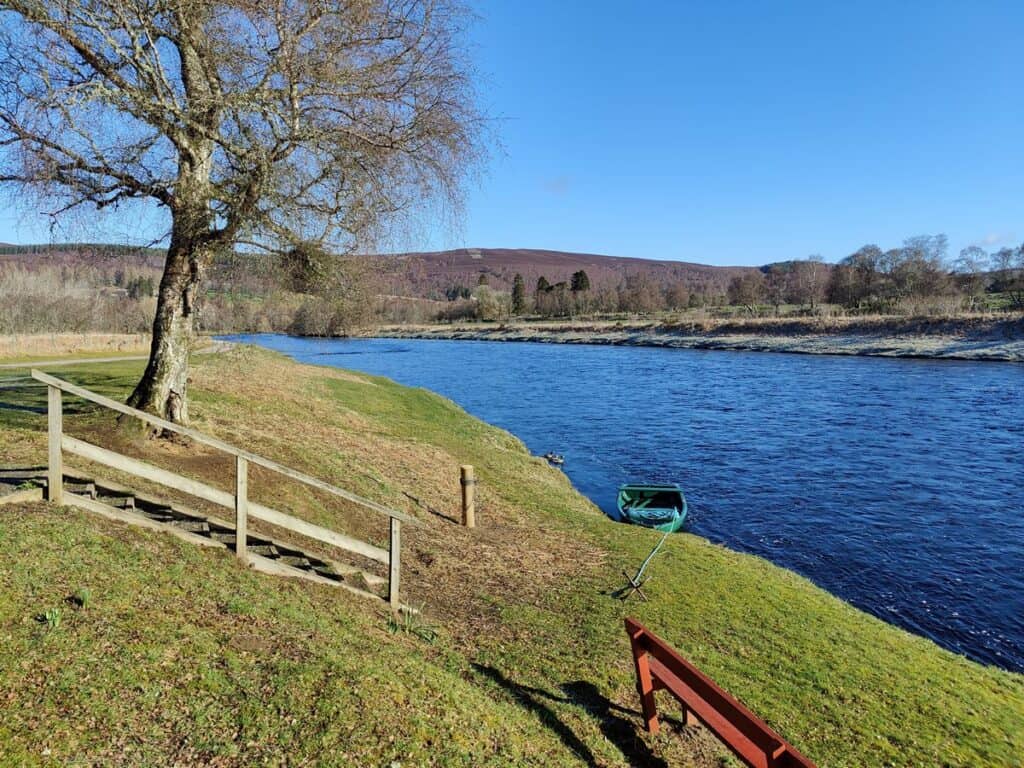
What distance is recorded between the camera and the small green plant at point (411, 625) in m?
6.65

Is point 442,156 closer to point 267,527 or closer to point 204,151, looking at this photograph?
point 204,151

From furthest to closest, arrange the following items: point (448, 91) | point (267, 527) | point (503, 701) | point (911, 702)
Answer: point (448, 91) < point (267, 527) < point (911, 702) < point (503, 701)

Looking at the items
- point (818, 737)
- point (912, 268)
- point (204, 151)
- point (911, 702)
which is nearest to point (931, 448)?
point (911, 702)

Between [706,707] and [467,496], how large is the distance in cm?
702

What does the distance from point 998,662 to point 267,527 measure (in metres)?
11.3

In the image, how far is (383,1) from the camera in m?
9.27

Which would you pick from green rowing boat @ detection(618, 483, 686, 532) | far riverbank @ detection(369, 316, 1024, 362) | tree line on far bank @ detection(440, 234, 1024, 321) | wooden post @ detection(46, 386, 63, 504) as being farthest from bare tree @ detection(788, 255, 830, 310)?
wooden post @ detection(46, 386, 63, 504)

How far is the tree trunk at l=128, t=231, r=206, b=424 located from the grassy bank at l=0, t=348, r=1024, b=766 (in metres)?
0.88

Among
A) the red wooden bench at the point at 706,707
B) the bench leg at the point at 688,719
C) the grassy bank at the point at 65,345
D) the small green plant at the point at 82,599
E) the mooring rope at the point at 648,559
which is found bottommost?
the mooring rope at the point at 648,559

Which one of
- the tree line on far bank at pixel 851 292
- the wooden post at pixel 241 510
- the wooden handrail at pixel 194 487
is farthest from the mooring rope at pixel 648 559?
the tree line on far bank at pixel 851 292

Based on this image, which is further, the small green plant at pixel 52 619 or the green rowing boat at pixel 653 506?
the green rowing boat at pixel 653 506

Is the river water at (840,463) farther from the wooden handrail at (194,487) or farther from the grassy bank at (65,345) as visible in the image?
the grassy bank at (65,345)

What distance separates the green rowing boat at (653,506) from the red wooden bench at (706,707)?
885 centimetres

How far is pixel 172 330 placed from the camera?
10578mm
